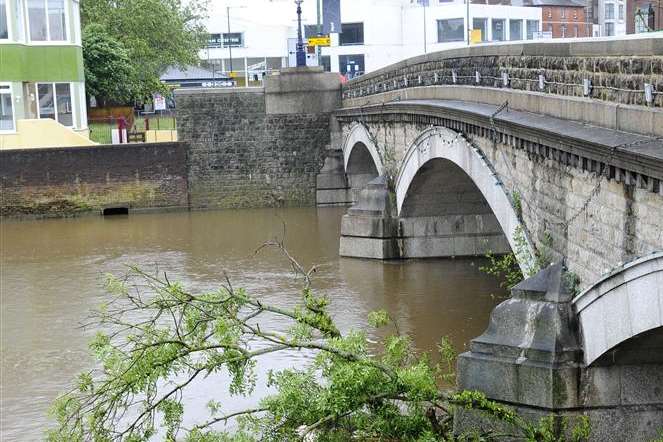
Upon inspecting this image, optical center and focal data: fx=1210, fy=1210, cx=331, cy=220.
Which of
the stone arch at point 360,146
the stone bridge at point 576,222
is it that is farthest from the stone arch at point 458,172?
the stone arch at point 360,146

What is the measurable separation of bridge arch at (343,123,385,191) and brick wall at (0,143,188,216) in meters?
4.93

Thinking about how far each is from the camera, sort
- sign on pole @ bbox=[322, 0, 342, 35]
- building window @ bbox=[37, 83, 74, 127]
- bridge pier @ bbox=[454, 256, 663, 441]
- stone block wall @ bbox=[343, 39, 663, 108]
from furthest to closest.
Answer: sign on pole @ bbox=[322, 0, 342, 35] < building window @ bbox=[37, 83, 74, 127] < bridge pier @ bbox=[454, 256, 663, 441] < stone block wall @ bbox=[343, 39, 663, 108]

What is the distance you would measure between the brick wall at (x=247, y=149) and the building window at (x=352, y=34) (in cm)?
2922

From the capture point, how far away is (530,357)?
34.7 ft

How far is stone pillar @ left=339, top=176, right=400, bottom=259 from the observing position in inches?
947

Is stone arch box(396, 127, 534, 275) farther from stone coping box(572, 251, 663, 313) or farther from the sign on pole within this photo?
the sign on pole

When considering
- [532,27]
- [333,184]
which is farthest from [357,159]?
[532,27]

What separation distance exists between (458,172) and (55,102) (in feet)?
65.5

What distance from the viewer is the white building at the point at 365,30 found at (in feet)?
205

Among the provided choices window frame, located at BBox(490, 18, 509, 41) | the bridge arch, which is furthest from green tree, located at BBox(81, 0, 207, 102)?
window frame, located at BBox(490, 18, 509, 41)

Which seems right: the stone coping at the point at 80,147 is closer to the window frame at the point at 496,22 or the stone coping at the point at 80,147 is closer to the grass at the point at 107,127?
the grass at the point at 107,127

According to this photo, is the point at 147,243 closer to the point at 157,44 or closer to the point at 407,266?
the point at 407,266

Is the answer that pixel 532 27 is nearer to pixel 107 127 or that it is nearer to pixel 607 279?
pixel 107 127

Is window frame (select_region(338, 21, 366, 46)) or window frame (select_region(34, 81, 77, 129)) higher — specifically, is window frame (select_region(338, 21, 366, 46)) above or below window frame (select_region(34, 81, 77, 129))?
above
